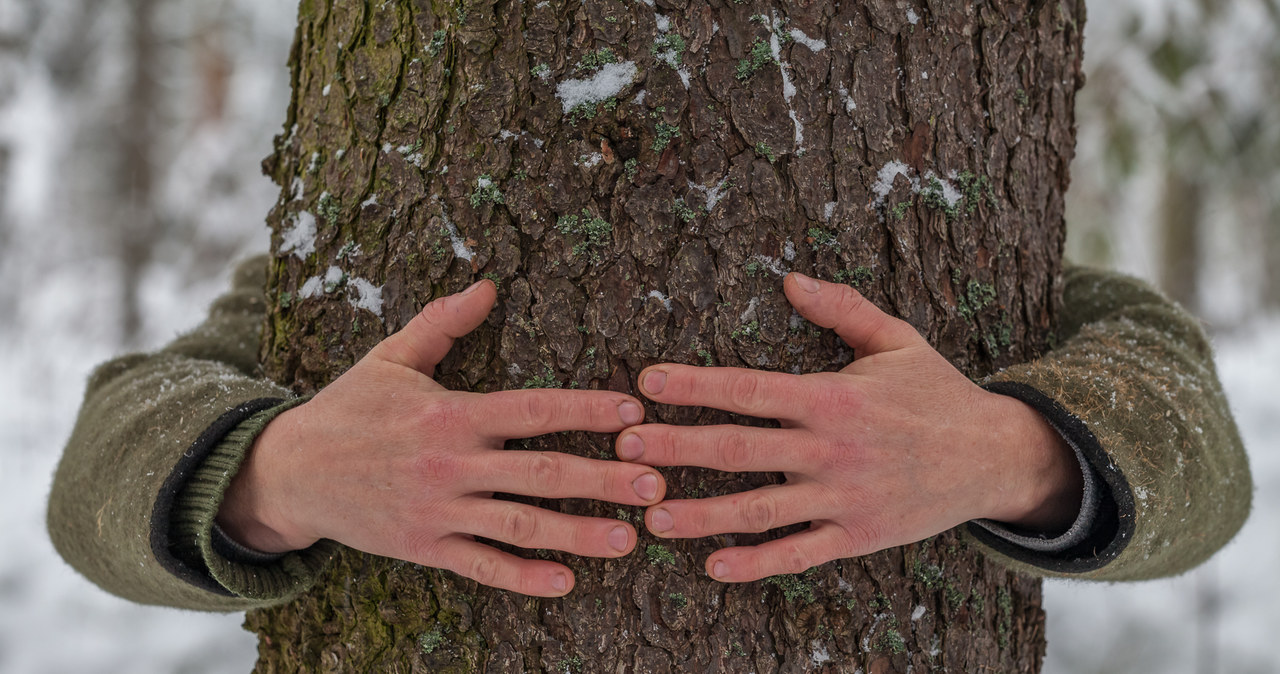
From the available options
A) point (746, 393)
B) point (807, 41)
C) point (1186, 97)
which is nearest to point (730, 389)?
point (746, 393)

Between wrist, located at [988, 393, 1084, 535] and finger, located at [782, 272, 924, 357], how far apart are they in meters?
0.17

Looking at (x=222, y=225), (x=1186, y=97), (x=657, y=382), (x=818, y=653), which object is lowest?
(x=818, y=653)

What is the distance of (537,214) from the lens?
1.08m

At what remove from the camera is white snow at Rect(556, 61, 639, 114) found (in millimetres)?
1058

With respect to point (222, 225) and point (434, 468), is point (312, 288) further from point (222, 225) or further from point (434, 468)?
point (222, 225)

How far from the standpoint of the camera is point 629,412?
1.01 metres

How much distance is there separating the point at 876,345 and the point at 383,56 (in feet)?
2.79

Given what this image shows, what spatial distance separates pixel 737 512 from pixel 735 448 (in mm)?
86

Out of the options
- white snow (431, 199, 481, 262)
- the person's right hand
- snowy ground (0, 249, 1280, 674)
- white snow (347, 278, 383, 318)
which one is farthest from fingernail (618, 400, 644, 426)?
snowy ground (0, 249, 1280, 674)

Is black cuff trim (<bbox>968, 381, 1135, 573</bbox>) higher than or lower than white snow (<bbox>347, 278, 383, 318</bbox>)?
lower

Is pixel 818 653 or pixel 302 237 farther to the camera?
pixel 302 237

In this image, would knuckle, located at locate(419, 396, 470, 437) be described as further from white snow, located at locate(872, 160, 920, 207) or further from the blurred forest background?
the blurred forest background

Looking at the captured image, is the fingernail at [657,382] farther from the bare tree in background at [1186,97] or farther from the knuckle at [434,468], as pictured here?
the bare tree in background at [1186,97]

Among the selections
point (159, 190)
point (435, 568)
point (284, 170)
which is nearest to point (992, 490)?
A: point (435, 568)
